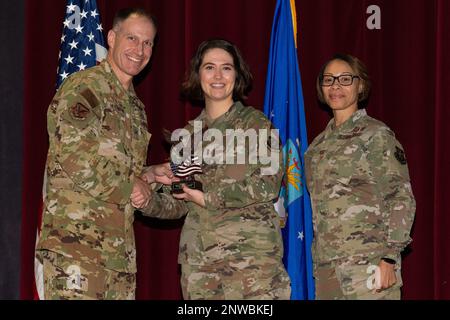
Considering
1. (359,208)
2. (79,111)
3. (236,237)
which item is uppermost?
(79,111)

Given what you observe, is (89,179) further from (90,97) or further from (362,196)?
(362,196)

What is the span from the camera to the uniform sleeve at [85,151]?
2715 millimetres

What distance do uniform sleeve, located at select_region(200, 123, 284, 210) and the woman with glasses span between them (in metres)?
0.45

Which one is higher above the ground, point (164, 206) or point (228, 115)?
point (228, 115)

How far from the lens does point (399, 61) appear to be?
4273 mm

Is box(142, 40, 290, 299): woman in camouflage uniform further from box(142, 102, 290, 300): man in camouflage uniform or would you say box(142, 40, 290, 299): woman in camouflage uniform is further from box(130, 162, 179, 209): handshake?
box(130, 162, 179, 209): handshake

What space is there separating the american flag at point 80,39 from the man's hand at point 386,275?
2.22 m

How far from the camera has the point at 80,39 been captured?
3955mm

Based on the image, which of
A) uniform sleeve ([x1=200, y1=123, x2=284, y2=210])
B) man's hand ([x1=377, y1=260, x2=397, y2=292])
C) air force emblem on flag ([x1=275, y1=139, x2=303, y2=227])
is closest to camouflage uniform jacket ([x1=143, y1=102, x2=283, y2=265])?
uniform sleeve ([x1=200, y1=123, x2=284, y2=210])

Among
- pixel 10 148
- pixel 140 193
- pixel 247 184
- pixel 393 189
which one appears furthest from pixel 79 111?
pixel 10 148

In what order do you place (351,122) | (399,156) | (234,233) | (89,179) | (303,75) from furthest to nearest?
(303,75) → (351,122) → (399,156) → (234,233) → (89,179)

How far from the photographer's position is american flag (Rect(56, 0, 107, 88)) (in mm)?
3924

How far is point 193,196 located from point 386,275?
1.04 meters
